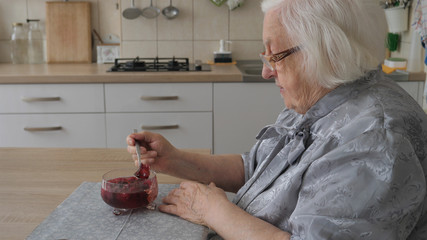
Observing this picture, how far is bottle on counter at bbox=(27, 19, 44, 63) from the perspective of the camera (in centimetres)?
331

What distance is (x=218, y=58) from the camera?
3188 millimetres

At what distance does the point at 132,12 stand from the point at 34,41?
0.71 metres

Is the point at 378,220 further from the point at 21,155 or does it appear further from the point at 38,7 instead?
the point at 38,7

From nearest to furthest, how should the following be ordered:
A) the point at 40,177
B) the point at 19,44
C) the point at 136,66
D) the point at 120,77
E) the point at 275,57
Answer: the point at 275,57, the point at 40,177, the point at 120,77, the point at 136,66, the point at 19,44

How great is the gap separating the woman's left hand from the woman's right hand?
0.21 meters

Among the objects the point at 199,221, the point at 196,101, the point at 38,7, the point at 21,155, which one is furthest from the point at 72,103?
the point at 199,221

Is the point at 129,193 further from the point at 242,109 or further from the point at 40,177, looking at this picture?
the point at 242,109

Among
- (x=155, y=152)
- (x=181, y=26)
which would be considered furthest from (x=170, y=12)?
(x=155, y=152)

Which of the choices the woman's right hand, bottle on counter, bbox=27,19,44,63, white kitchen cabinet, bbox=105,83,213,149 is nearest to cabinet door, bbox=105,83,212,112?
white kitchen cabinet, bbox=105,83,213,149

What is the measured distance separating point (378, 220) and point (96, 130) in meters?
2.13

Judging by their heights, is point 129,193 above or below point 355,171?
below

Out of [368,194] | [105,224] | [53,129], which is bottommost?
[53,129]

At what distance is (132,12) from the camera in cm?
318

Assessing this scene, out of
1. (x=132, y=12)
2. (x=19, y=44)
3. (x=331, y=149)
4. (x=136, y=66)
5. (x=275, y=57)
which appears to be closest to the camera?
(x=331, y=149)
